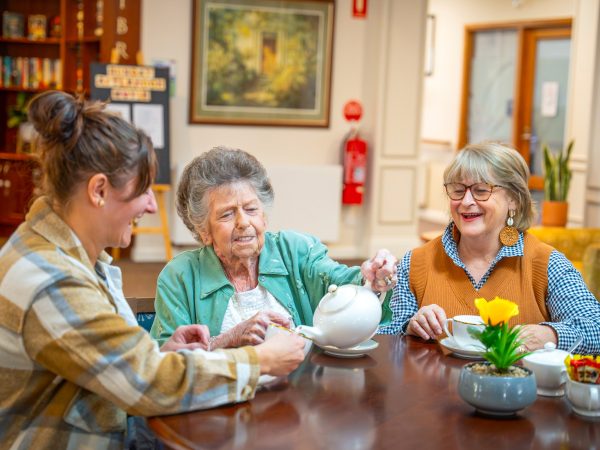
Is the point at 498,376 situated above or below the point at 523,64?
below

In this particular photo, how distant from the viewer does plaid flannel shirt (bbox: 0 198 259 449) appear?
1.55 meters

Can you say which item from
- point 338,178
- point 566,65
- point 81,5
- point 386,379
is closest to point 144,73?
point 81,5

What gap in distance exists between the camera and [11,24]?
25.7 feet

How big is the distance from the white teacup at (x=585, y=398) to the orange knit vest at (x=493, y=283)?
0.71 metres

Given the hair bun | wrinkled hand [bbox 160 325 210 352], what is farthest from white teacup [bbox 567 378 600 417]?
the hair bun

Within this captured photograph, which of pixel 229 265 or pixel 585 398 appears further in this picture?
pixel 229 265

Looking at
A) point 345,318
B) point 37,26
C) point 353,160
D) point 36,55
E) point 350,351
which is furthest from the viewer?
point 36,55

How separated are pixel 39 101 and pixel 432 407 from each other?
921 millimetres

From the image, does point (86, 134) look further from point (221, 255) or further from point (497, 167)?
point (497, 167)

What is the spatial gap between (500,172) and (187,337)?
1050mm

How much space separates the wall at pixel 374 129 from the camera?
770 cm

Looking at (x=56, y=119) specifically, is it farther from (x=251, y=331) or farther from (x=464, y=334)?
(x=464, y=334)

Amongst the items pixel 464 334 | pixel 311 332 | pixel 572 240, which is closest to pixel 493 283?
pixel 464 334

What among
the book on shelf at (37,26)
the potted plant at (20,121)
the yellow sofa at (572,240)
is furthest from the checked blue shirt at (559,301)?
the book on shelf at (37,26)
